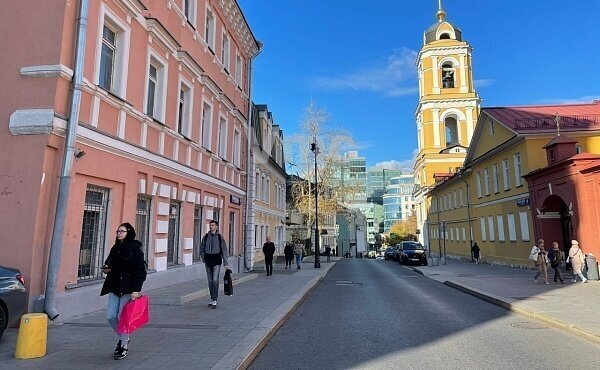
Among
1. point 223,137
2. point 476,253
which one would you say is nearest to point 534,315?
point 223,137

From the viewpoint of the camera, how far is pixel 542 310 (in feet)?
33.2

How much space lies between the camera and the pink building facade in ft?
25.6

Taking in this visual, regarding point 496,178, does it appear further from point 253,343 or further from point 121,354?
point 121,354

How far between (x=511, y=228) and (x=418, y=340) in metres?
23.0

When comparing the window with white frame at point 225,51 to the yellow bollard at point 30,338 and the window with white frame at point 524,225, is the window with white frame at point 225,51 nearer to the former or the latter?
the yellow bollard at point 30,338

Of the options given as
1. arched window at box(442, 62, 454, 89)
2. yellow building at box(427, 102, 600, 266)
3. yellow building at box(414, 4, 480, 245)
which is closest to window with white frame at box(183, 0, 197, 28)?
yellow building at box(427, 102, 600, 266)

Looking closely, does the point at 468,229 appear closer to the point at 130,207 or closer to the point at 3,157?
the point at 130,207

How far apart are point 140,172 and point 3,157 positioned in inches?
146

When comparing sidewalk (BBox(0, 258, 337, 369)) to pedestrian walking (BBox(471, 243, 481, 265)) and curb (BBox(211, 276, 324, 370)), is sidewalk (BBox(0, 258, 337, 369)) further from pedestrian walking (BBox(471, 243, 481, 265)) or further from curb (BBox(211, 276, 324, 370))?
pedestrian walking (BBox(471, 243, 481, 265))

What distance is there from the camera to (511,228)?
89.7 feet

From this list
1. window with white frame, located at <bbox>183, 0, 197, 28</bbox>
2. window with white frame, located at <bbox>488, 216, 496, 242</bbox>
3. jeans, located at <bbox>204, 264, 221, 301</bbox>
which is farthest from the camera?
window with white frame, located at <bbox>488, 216, 496, 242</bbox>

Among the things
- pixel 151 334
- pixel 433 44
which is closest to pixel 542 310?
pixel 151 334

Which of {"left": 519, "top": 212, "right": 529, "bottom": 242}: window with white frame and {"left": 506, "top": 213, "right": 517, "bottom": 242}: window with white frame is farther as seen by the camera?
{"left": 506, "top": 213, "right": 517, "bottom": 242}: window with white frame

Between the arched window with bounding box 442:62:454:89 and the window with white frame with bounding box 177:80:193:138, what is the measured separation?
48984 millimetres
